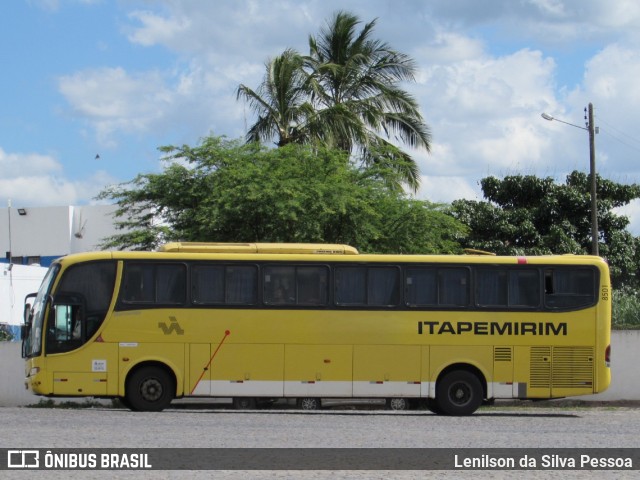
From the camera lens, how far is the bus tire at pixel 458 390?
23.3 meters

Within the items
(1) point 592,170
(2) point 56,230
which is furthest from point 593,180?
(2) point 56,230

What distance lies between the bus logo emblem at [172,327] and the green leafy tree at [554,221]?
2580 cm

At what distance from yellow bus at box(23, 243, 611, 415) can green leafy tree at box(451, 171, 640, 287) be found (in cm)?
2361

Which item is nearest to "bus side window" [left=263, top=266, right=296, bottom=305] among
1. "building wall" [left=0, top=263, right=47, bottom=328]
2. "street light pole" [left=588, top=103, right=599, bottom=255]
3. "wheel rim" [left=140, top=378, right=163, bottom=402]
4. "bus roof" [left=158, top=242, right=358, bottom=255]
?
"bus roof" [left=158, top=242, right=358, bottom=255]

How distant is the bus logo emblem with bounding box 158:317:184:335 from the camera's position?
74.9 feet

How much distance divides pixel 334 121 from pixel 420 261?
16.9 m

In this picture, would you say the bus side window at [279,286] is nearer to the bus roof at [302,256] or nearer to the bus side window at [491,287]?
the bus roof at [302,256]

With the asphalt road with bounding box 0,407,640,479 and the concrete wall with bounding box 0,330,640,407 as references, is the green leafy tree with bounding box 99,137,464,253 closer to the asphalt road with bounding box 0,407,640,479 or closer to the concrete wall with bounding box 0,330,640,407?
the concrete wall with bounding box 0,330,640,407

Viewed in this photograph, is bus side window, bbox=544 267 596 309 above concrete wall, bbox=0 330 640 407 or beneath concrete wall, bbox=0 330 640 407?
above

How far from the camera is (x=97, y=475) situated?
11344mm

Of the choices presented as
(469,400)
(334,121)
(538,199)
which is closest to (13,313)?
(334,121)

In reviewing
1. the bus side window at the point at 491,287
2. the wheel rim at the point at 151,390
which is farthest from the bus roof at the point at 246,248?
the bus side window at the point at 491,287

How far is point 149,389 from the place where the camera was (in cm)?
2277

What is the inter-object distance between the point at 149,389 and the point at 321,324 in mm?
3623
